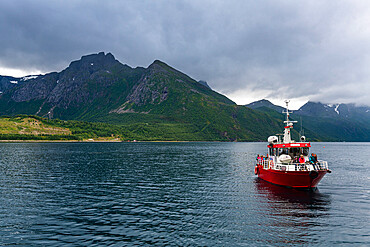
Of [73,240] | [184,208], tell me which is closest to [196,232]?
[184,208]

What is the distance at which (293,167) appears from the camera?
45781mm

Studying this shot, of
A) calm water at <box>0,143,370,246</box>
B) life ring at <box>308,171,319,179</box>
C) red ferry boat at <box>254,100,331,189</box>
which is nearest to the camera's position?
calm water at <box>0,143,370,246</box>

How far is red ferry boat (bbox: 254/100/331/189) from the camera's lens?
44125 millimetres

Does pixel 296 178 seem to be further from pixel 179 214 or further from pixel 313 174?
pixel 179 214

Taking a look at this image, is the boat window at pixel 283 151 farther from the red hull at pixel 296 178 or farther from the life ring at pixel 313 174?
the life ring at pixel 313 174

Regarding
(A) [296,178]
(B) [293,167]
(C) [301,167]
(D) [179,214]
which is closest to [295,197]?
(A) [296,178]

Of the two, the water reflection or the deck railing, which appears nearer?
the water reflection

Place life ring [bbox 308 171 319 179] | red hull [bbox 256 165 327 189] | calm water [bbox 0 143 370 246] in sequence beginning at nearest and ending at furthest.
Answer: calm water [bbox 0 143 370 246] → life ring [bbox 308 171 319 179] → red hull [bbox 256 165 327 189]

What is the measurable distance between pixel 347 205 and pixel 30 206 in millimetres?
45646

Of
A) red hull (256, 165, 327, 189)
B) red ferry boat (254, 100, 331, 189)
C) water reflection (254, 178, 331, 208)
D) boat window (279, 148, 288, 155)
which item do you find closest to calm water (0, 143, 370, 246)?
water reflection (254, 178, 331, 208)

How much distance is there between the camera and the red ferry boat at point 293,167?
44125 mm

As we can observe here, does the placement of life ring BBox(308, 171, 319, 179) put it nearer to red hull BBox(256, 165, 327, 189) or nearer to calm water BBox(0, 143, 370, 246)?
red hull BBox(256, 165, 327, 189)

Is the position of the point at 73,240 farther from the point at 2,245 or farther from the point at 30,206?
the point at 30,206

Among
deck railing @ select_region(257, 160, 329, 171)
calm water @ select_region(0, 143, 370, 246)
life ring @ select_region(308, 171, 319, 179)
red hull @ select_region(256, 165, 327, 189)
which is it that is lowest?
calm water @ select_region(0, 143, 370, 246)
